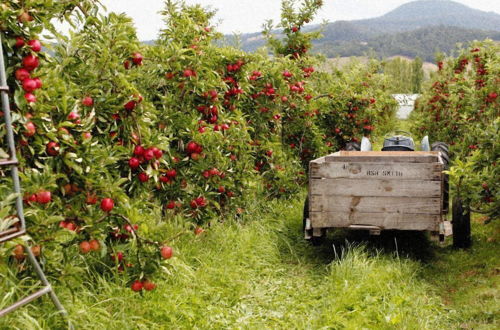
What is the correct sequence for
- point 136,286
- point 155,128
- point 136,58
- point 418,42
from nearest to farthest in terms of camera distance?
point 136,286, point 136,58, point 155,128, point 418,42

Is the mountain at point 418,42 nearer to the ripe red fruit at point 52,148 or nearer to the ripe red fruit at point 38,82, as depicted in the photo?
the ripe red fruit at point 52,148

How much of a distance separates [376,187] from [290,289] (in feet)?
4.35

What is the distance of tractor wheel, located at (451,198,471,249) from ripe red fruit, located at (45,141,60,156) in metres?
4.22

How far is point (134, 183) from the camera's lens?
3.61m

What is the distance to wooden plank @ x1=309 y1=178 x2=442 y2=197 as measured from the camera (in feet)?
15.5

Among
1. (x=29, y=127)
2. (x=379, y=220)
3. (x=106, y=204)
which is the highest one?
(x=29, y=127)

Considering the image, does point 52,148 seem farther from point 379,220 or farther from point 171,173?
point 379,220

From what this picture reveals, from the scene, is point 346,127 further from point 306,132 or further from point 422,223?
point 422,223

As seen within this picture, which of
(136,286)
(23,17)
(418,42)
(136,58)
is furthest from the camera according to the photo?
(418,42)

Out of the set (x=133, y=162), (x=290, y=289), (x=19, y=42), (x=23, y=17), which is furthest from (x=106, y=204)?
(x=290, y=289)

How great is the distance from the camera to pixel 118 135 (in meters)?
3.51

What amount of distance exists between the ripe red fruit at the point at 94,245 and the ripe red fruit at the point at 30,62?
109 cm

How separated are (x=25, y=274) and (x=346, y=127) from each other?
24.0 feet

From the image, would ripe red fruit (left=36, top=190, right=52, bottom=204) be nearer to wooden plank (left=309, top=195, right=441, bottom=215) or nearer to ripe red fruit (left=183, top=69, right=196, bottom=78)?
ripe red fruit (left=183, top=69, right=196, bottom=78)
